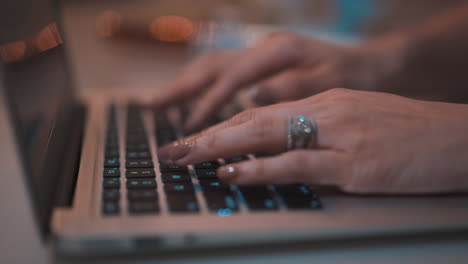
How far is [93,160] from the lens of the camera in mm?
383

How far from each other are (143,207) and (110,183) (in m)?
0.06

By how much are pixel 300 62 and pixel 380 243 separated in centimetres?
35

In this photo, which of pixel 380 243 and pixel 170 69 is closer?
pixel 380 243

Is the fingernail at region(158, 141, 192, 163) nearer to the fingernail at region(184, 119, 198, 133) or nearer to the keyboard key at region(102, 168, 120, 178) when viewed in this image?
Result: the keyboard key at region(102, 168, 120, 178)

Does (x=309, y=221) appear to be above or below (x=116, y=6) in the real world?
below

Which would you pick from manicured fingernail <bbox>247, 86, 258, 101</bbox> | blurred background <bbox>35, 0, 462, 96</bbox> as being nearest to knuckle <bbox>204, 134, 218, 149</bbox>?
manicured fingernail <bbox>247, 86, 258, 101</bbox>

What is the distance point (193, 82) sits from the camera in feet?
2.03

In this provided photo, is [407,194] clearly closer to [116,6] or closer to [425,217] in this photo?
[425,217]

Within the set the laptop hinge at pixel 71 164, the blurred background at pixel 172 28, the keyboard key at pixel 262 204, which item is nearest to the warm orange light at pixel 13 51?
the laptop hinge at pixel 71 164

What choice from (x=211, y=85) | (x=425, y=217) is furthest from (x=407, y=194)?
(x=211, y=85)

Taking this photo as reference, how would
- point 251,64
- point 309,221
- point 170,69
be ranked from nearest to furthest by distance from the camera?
point 309,221 → point 251,64 → point 170,69

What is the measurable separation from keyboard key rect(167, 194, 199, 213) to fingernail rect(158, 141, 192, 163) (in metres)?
0.06

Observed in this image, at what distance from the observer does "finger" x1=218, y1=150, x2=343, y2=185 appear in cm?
32

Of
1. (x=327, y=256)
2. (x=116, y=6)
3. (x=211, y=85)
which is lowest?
(x=327, y=256)
